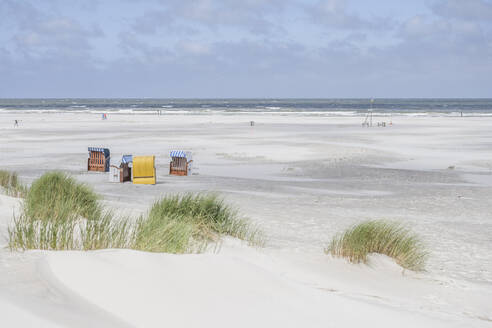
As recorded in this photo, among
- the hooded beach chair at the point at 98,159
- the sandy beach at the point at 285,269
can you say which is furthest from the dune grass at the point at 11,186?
the hooded beach chair at the point at 98,159

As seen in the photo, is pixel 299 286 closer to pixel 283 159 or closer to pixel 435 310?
pixel 435 310

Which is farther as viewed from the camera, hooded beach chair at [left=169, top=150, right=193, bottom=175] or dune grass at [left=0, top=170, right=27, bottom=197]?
Result: hooded beach chair at [left=169, top=150, right=193, bottom=175]

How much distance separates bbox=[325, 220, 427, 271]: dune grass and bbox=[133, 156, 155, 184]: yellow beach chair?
9.87 m

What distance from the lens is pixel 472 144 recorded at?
32.0m

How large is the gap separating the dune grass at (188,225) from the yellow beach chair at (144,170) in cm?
772

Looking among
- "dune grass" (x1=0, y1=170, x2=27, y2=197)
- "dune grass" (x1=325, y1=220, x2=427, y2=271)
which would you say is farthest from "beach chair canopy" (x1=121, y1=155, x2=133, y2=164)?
"dune grass" (x1=325, y1=220, x2=427, y2=271)

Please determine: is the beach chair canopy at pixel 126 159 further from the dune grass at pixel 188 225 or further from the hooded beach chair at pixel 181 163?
the dune grass at pixel 188 225

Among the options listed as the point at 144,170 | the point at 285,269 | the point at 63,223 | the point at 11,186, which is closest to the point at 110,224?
the point at 63,223

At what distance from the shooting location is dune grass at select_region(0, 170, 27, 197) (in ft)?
40.7

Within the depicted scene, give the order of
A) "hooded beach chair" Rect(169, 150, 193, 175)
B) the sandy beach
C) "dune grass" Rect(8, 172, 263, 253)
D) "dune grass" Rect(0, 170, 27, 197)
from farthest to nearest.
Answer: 1. "hooded beach chair" Rect(169, 150, 193, 175)
2. "dune grass" Rect(0, 170, 27, 197)
3. "dune grass" Rect(8, 172, 263, 253)
4. the sandy beach

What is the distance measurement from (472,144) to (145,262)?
2958 cm

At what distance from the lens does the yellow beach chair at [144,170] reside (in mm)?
16891

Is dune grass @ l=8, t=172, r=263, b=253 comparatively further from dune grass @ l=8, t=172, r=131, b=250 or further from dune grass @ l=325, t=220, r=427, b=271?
dune grass @ l=325, t=220, r=427, b=271

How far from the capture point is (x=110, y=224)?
8.75 meters
